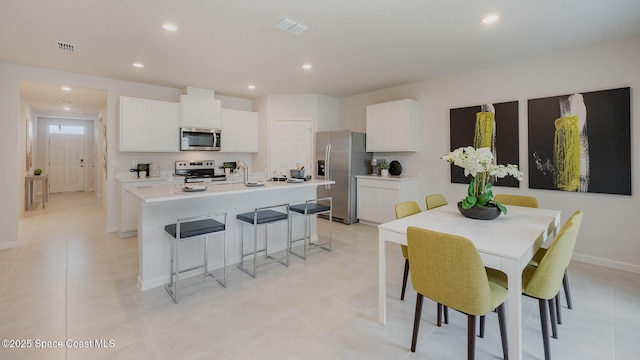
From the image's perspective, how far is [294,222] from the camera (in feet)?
13.5

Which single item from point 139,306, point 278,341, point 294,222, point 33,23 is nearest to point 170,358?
point 278,341

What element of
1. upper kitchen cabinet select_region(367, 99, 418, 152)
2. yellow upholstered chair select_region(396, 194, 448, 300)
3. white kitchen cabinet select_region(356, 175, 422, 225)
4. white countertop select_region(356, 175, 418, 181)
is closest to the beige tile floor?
yellow upholstered chair select_region(396, 194, 448, 300)

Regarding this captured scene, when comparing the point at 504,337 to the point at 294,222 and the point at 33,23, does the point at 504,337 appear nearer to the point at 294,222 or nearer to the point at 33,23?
the point at 294,222

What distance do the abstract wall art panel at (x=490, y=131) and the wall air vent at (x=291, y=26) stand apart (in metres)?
2.83

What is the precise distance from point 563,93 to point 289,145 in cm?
443

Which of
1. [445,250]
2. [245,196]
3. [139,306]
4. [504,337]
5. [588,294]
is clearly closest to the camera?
[445,250]

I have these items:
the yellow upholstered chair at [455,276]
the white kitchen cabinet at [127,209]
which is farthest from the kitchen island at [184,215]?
the yellow upholstered chair at [455,276]

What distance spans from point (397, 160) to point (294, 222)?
2.45m

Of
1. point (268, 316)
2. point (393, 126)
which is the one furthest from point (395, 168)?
point (268, 316)

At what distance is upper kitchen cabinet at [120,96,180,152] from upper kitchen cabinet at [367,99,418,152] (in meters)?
3.51

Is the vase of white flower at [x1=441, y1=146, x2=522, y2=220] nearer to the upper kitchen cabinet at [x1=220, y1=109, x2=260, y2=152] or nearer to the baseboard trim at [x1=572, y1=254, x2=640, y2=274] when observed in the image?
the baseboard trim at [x1=572, y1=254, x2=640, y2=274]

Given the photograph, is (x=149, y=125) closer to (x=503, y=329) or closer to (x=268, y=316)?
(x=268, y=316)

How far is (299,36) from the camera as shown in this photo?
3.23 meters

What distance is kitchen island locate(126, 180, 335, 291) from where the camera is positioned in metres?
2.81
